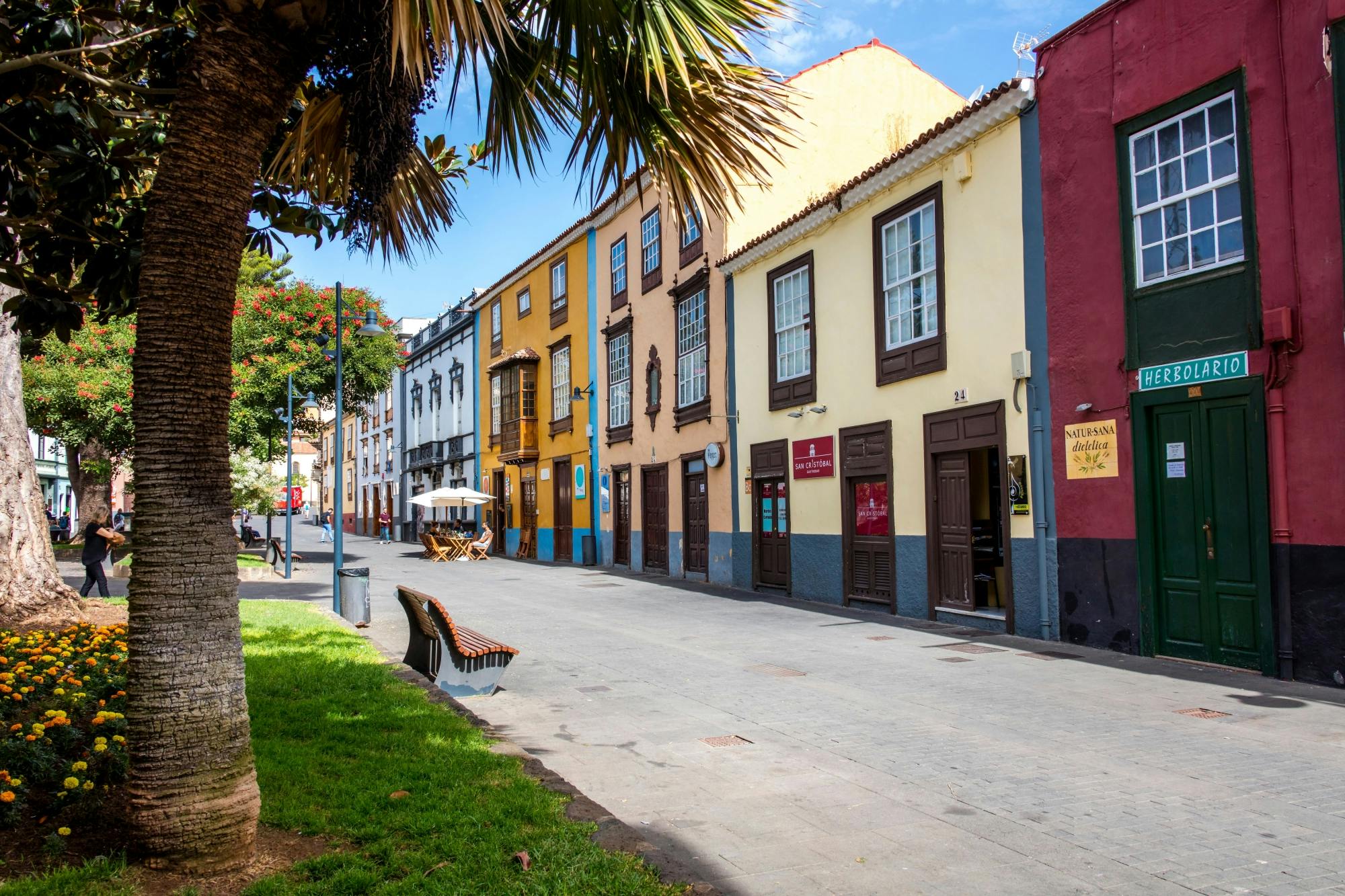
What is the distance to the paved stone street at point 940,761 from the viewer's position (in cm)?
444

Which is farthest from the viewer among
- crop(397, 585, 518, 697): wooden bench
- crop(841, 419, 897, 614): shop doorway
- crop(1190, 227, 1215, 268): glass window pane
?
crop(841, 419, 897, 614): shop doorway

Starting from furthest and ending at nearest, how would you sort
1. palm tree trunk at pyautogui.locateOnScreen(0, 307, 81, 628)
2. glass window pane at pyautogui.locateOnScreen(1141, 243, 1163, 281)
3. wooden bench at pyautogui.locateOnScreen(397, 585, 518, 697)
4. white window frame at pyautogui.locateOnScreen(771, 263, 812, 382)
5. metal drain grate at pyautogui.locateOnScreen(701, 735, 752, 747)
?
white window frame at pyautogui.locateOnScreen(771, 263, 812, 382), palm tree trunk at pyautogui.locateOnScreen(0, 307, 81, 628), glass window pane at pyautogui.locateOnScreen(1141, 243, 1163, 281), wooden bench at pyautogui.locateOnScreen(397, 585, 518, 697), metal drain grate at pyautogui.locateOnScreen(701, 735, 752, 747)

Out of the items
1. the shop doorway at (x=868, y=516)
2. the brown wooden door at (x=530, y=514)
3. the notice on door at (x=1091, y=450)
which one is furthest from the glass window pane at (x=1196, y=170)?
the brown wooden door at (x=530, y=514)

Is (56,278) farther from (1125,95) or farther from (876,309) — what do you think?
(876,309)

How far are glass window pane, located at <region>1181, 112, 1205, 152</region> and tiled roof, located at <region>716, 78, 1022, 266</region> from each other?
237 centimetres

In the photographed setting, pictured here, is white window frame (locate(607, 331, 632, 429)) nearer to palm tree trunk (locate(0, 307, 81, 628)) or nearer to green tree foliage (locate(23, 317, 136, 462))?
green tree foliage (locate(23, 317, 136, 462))

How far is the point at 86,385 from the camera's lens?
23.0 metres

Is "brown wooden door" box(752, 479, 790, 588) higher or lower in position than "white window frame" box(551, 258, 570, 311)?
lower

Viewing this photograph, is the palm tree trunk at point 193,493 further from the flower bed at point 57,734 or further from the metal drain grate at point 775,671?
the metal drain grate at point 775,671

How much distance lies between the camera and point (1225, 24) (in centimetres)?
947

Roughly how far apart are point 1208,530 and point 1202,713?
258cm

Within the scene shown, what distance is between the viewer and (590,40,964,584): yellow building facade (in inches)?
788

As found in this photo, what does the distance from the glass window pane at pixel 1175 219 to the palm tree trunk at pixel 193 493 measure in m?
8.86

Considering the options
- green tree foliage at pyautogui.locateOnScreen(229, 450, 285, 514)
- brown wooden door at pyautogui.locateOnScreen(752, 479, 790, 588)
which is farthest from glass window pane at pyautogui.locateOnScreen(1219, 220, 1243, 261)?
green tree foliage at pyautogui.locateOnScreen(229, 450, 285, 514)
